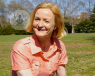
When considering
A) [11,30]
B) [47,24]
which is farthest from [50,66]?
[11,30]

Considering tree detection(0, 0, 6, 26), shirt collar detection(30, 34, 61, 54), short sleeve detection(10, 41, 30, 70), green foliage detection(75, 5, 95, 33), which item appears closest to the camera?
short sleeve detection(10, 41, 30, 70)

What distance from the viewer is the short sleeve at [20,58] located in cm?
132

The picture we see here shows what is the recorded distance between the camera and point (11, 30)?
1341 inches

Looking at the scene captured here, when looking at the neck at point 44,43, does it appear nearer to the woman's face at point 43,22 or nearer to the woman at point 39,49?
the woman at point 39,49

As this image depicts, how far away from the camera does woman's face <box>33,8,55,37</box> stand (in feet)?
4.63

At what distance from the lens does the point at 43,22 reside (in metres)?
1.42

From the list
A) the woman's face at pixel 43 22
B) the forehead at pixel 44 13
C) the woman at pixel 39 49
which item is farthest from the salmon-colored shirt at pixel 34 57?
the forehead at pixel 44 13

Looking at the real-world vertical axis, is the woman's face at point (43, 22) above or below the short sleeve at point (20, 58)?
above

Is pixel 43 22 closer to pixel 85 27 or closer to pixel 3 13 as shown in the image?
pixel 85 27

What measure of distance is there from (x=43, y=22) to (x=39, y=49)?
0.98 ft

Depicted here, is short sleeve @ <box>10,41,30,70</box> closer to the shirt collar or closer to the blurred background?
the shirt collar

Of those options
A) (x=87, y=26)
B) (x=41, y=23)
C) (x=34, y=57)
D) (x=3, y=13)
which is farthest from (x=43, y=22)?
(x=3, y=13)

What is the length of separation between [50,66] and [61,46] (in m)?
0.35

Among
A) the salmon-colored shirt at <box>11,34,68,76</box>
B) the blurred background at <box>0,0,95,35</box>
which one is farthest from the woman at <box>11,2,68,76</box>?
the blurred background at <box>0,0,95,35</box>
